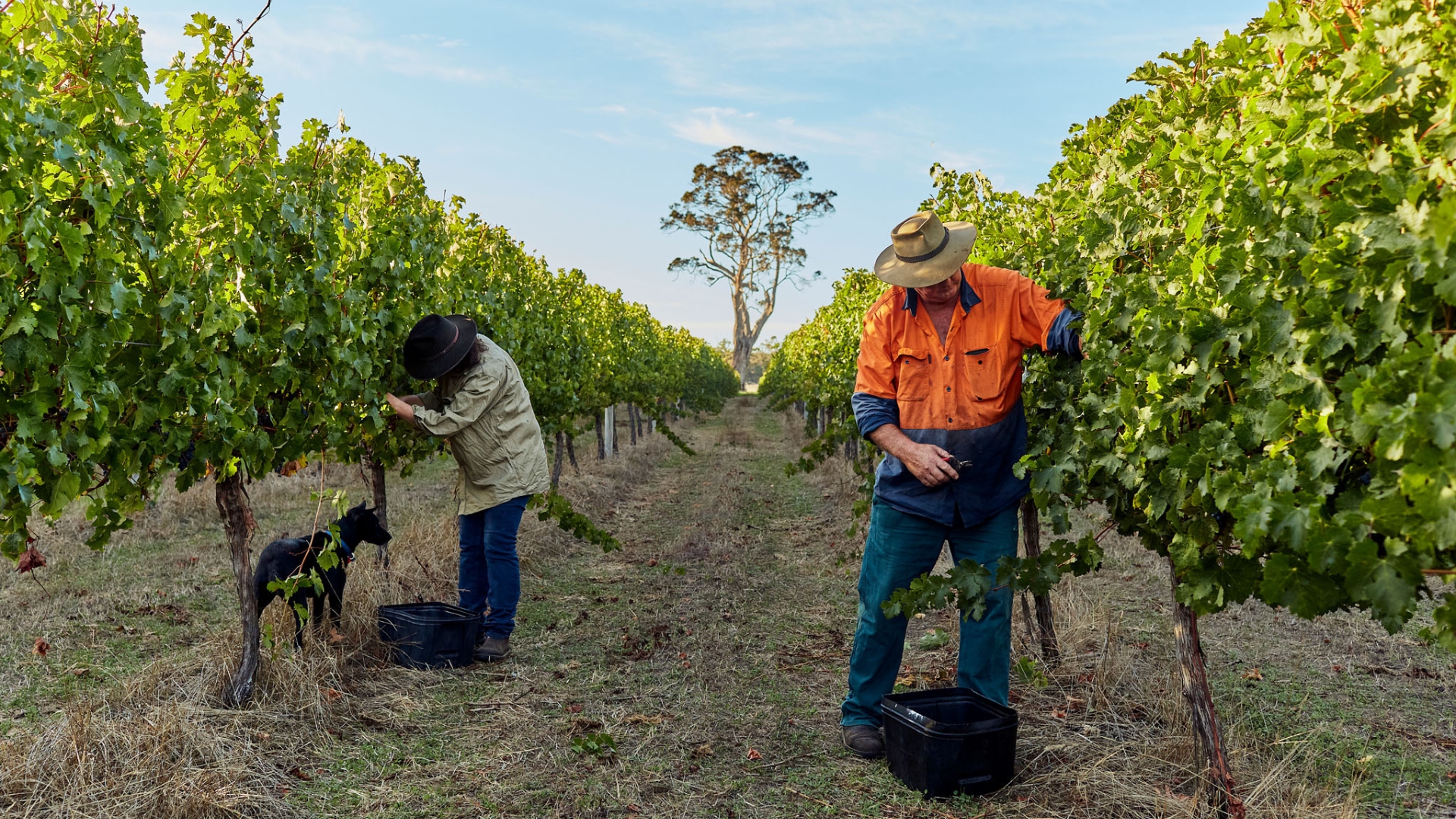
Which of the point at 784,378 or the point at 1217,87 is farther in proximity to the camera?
the point at 784,378

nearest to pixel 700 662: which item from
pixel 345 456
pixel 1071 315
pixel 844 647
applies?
pixel 844 647

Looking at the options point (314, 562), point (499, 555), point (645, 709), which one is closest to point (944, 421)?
point (645, 709)

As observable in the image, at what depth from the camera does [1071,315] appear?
354 centimetres

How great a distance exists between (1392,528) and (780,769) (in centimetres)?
253

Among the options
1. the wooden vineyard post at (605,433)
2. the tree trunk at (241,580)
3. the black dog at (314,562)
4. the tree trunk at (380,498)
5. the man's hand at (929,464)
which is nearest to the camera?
the man's hand at (929,464)

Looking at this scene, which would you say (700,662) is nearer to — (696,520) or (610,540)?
(610,540)

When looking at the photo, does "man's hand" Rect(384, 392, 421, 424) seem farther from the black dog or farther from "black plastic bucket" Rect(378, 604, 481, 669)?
"black plastic bucket" Rect(378, 604, 481, 669)

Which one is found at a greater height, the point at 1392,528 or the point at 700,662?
the point at 1392,528

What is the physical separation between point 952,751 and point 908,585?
706 mm

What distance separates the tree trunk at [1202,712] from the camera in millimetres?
3102

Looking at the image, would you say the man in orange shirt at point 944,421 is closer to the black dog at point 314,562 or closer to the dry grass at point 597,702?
the dry grass at point 597,702

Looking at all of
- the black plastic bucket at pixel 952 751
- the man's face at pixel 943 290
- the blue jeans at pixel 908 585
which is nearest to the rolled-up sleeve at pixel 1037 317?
the man's face at pixel 943 290

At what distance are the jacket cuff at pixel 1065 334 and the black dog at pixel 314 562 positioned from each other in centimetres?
345

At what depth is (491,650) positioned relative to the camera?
5.29m
